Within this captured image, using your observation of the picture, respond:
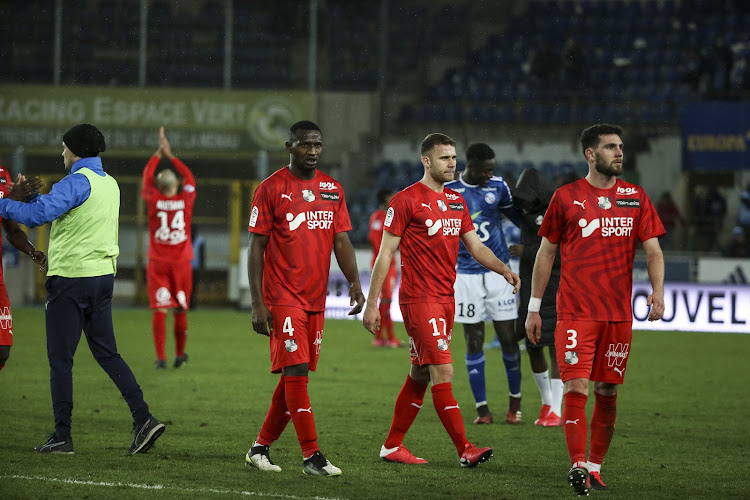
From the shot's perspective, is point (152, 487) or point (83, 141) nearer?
point (152, 487)

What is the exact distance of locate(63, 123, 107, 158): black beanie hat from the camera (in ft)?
24.1

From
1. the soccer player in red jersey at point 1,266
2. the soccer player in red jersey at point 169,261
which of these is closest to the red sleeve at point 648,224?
the soccer player in red jersey at point 1,266

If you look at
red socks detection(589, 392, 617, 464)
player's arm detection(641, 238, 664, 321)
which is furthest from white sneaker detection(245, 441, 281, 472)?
player's arm detection(641, 238, 664, 321)

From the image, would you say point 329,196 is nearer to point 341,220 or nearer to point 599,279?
point 341,220

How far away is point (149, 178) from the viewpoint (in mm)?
12594

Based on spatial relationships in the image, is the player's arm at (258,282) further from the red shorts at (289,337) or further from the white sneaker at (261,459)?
the white sneaker at (261,459)

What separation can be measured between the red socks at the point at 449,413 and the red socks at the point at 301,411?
0.85 m

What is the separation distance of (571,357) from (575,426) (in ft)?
1.29

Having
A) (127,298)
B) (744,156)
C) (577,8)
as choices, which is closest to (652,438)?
(744,156)

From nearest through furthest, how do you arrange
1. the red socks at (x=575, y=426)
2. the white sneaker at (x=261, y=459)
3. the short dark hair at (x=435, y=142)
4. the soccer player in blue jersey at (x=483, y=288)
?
1. the red socks at (x=575, y=426)
2. the white sneaker at (x=261, y=459)
3. the short dark hair at (x=435, y=142)
4. the soccer player in blue jersey at (x=483, y=288)

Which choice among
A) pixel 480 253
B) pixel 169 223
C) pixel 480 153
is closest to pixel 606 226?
pixel 480 253

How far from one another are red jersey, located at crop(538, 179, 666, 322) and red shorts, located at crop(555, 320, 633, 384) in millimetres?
59

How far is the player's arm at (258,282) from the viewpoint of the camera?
657 centimetres

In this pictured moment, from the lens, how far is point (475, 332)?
911 cm
